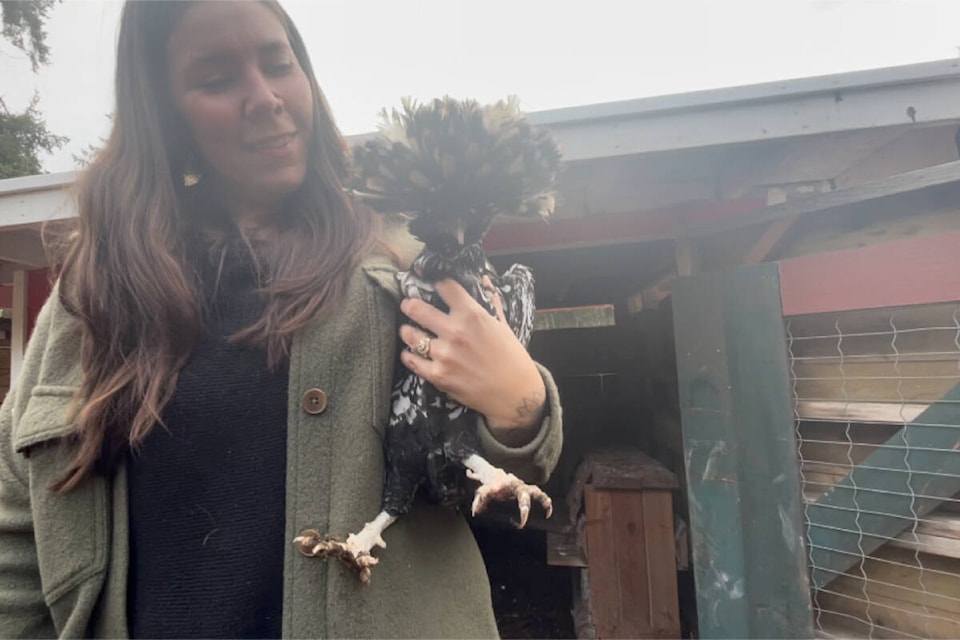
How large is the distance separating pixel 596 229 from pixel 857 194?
4.13ft

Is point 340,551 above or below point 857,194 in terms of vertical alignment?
below

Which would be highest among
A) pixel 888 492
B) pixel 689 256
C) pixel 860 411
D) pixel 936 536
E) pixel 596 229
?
pixel 596 229

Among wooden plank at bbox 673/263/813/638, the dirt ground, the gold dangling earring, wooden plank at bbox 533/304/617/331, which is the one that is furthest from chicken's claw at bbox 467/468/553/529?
wooden plank at bbox 533/304/617/331

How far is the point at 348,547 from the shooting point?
66 cm

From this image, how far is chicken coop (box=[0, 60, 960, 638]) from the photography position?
149 centimetres

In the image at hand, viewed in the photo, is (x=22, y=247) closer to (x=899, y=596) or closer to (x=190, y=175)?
(x=190, y=175)

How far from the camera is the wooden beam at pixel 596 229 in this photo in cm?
249

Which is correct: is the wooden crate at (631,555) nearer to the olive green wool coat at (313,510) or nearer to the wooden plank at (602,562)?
the wooden plank at (602,562)

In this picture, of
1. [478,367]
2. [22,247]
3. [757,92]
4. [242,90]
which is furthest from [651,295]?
[22,247]

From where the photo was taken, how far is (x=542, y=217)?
2.94ft

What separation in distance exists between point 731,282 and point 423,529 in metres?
1.46

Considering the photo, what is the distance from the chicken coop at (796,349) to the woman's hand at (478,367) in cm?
77

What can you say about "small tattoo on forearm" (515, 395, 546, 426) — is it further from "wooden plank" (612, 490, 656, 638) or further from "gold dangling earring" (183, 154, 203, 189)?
"wooden plank" (612, 490, 656, 638)

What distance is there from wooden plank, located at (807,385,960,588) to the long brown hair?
63.4 inches
